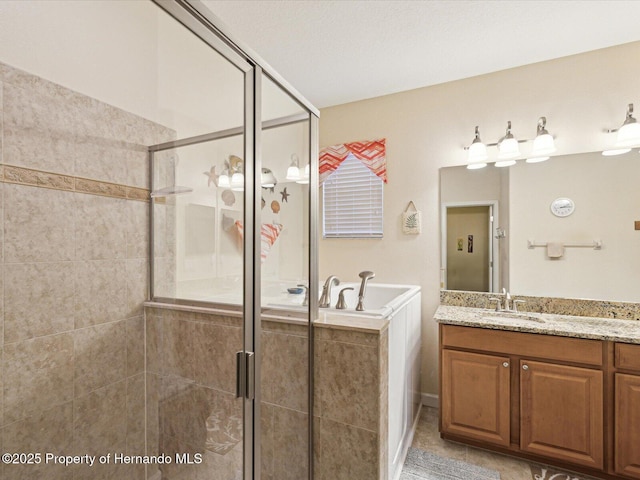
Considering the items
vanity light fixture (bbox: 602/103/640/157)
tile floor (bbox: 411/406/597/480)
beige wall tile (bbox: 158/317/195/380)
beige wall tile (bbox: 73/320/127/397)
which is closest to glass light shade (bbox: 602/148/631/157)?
vanity light fixture (bbox: 602/103/640/157)

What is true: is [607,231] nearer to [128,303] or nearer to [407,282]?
[407,282]

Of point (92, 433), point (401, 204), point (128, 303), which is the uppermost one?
point (401, 204)

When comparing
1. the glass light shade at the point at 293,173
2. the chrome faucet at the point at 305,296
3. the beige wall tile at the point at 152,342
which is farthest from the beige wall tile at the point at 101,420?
the glass light shade at the point at 293,173

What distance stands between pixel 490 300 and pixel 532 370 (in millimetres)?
652

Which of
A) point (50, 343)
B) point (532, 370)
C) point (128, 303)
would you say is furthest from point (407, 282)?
point (50, 343)

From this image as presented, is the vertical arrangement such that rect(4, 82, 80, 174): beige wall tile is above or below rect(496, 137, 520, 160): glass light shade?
below

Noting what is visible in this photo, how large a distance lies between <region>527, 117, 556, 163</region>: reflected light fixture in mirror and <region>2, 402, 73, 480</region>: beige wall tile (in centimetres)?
292

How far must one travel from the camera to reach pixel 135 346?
43.3 inches

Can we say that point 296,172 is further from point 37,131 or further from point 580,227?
point 580,227

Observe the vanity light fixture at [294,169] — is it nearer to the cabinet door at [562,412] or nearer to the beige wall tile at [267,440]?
the beige wall tile at [267,440]

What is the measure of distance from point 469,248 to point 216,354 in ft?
7.09

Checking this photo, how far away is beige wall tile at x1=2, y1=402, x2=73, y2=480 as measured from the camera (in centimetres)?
88

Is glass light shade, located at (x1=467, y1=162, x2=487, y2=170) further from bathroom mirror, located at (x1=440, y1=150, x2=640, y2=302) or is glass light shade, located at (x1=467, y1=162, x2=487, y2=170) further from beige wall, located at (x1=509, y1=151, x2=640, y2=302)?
beige wall, located at (x1=509, y1=151, x2=640, y2=302)

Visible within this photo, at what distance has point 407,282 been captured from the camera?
9.16 feet
